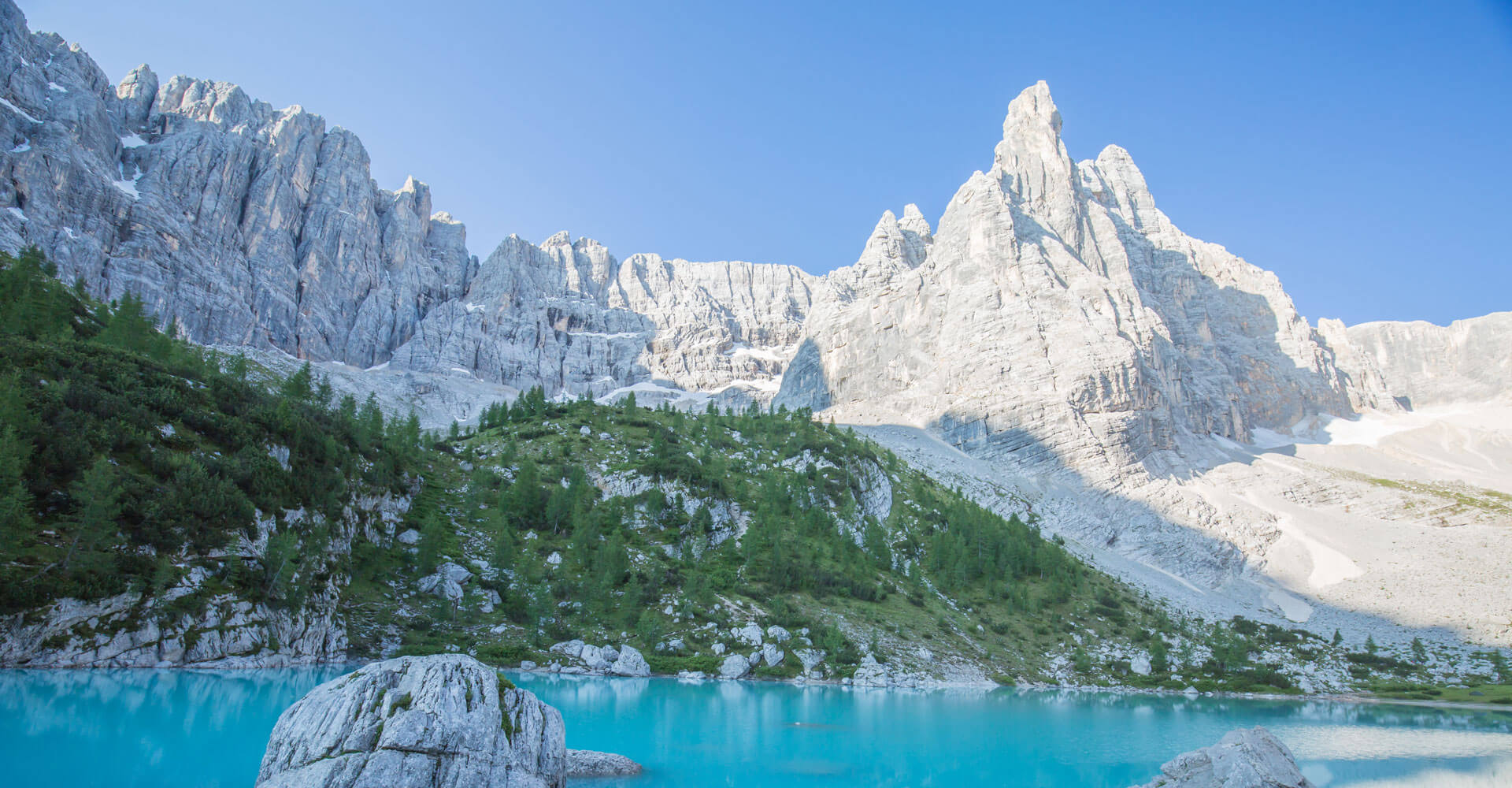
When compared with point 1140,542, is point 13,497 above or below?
below

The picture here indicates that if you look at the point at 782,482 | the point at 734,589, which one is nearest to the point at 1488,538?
the point at 782,482

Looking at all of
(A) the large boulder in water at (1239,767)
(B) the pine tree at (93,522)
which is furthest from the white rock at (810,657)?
(B) the pine tree at (93,522)

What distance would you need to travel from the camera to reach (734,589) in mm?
69312

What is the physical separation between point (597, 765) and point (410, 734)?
10316 mm

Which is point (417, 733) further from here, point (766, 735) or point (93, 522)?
point (93, 522)

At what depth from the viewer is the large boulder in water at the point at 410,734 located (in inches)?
604

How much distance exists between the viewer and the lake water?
21.7 metres

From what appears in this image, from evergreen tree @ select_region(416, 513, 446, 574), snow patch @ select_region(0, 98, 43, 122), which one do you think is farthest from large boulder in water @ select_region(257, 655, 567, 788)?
snow patch @ select_region(0, 98, 43, 122)

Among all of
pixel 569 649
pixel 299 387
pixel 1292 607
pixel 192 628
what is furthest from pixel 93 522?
pixel 1292 607

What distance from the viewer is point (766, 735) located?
34781 mm

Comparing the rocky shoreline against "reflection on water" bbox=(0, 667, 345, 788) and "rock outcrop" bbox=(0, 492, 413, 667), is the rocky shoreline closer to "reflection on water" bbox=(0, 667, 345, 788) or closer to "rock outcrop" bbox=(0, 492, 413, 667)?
"reflection on water" bbox=(0, 667, 345, 788)

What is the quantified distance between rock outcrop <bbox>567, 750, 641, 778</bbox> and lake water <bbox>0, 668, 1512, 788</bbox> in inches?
23.5

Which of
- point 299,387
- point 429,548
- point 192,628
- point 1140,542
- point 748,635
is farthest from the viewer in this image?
point 1140,542

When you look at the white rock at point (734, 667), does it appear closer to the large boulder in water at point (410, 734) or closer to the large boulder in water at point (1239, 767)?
the large boulder in water at point (1239, 767)
